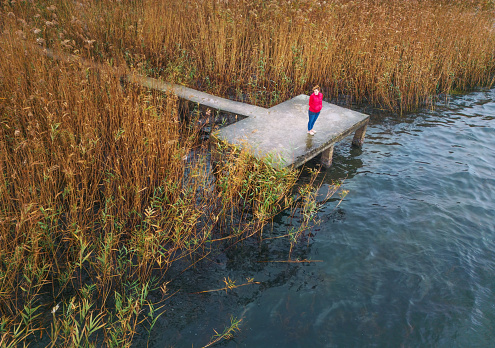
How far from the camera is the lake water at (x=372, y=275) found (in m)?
3.25

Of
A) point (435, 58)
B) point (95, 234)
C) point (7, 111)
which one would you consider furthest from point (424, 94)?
point (7, 111)

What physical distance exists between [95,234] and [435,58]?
26.5 feet

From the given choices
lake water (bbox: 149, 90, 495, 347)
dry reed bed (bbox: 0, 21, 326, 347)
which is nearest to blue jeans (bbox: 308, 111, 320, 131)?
lake water (bbox: 149, 90, 495, 347)

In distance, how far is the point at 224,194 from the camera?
13.5 ft

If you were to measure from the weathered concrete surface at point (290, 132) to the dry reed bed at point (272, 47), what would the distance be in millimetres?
1084

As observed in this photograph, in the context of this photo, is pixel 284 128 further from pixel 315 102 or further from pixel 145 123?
pixel 145 123

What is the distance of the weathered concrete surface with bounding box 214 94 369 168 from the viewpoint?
4781mm

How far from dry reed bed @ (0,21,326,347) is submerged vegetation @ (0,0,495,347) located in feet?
0.08

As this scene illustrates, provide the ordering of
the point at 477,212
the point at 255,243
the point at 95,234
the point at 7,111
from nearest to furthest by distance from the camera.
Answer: the point at 95,234
the point at 255,243
the point at 7,111
the point at 477,212

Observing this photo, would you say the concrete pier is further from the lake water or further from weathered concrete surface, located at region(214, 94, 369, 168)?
the lake water

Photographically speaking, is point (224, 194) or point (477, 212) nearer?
point (224, 194)

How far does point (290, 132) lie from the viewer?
5.33 meters

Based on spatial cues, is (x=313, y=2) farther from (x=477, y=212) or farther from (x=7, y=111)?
(x=7, y=111)

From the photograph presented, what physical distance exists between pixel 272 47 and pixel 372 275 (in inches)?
222
